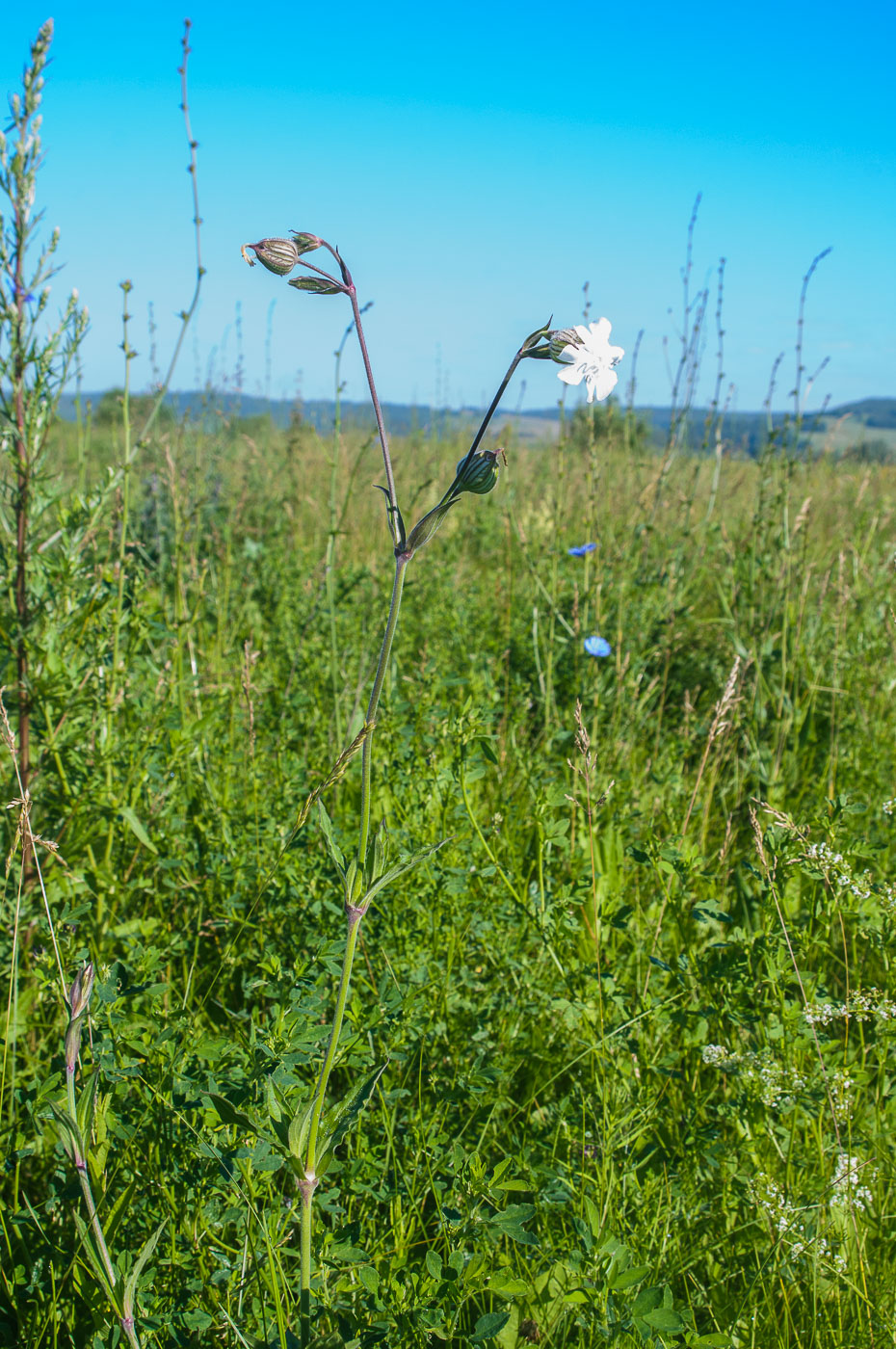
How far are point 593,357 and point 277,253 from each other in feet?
1.31

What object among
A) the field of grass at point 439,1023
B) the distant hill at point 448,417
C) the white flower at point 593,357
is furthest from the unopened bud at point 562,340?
the distant hill at point 448,417

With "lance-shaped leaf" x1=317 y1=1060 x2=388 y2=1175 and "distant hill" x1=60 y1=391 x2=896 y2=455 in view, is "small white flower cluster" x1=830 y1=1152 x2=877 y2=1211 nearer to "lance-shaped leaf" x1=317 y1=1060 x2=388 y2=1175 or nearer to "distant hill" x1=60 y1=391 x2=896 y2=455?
"lance-shaped leaf" x1=317 y1=1060 x2=388 y2=1175

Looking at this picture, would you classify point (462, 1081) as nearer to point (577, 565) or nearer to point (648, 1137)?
point (648, 1137)

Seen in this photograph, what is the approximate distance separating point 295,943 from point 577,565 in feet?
8.73

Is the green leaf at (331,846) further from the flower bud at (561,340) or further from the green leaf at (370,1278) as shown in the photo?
the flower bud at (561,340)

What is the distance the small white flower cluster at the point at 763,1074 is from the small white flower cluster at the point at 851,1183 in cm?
10

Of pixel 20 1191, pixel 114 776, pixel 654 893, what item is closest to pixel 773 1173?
pixel 654 893

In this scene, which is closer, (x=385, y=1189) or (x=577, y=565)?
(x=385, y=1189)

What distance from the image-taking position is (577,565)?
150 inches

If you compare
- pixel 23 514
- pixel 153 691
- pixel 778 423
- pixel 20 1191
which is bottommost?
pixel 20 1191

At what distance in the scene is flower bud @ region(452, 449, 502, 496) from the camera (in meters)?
0.96

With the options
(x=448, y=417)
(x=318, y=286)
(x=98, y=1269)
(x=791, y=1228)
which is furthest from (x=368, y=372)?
(x=448, y=417)

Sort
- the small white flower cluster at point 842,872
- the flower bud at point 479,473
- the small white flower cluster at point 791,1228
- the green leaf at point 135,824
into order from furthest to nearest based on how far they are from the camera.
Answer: the green leaf at point 135,824, the small white flower cluster at point 842,872, the small white flower cluster at point 791,1228, the flower bud at point 479,473

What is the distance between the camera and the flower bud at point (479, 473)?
0.96m
